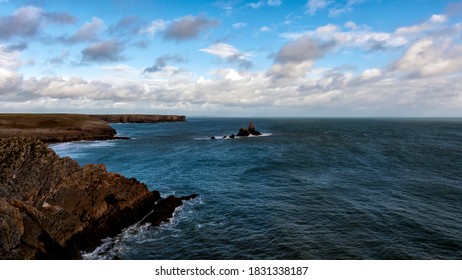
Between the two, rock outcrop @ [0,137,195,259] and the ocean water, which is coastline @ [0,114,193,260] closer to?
rock outcrop @ [0,137,195,259]

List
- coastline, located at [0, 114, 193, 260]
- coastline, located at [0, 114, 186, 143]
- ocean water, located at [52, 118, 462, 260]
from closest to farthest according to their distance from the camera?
coastline, located at [0, 114, 193, 260] → ocean water, located at [52, 118, 462, 260] → coastline, located at [0, 114, 186, 143]

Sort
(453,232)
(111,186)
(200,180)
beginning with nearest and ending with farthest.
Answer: (453,232)
(111,186)
(200,180)

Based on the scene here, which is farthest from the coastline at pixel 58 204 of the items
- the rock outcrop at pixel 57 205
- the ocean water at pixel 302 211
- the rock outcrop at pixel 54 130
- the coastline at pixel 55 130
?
the rock outcrop at pixel 54 130

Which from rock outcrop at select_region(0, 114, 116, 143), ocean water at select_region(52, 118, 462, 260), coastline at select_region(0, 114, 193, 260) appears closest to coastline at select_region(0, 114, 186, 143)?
rock outcrop at select_region(0, 114, 116, 143)

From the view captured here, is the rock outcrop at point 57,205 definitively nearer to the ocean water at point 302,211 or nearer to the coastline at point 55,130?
the ocean water at point 302,211

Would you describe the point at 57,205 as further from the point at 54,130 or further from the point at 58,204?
the point at 54,130

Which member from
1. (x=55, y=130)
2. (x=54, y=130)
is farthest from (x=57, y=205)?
(x=55, y=130)

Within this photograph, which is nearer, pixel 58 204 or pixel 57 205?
pixel 57 205
